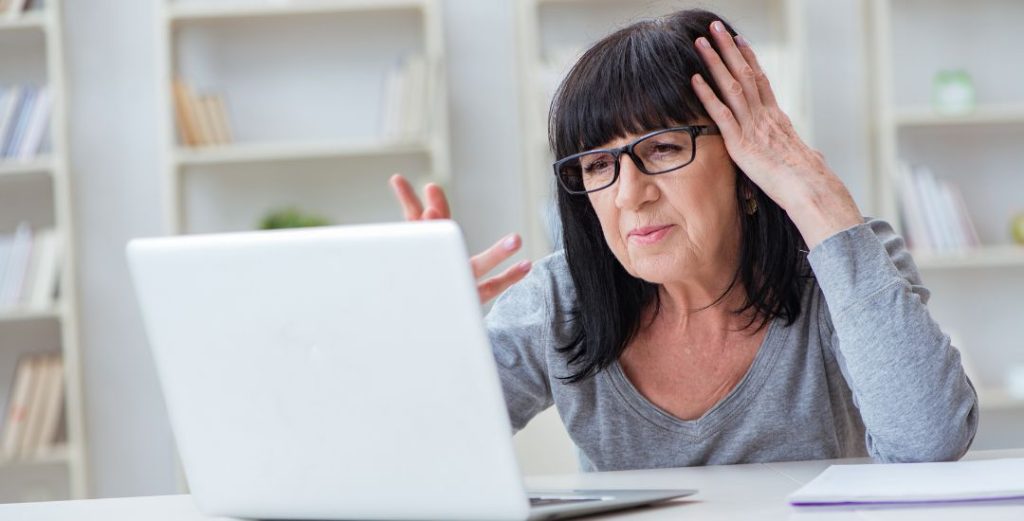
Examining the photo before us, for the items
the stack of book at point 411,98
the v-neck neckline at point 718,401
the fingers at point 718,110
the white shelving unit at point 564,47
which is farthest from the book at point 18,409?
the fingers at point 718,110

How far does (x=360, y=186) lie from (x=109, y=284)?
0.76 m

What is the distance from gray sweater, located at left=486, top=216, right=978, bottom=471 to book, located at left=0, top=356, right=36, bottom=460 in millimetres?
2003

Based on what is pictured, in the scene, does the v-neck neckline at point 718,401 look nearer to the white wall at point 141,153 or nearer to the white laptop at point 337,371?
the white laptop at point 337,371

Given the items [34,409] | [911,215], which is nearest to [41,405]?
[34,409]

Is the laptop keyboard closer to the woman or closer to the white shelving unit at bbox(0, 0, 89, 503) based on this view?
the woman

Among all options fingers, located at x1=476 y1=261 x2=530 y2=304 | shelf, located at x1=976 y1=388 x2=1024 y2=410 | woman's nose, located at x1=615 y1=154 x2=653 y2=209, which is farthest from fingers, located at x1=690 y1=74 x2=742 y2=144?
shelf, located at x1=976 y1=388 x2=1024 y2=410

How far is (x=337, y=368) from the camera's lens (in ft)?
2.78

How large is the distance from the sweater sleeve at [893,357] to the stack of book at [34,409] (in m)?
2.48

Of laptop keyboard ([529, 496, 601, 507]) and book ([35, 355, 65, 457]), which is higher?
laptop keyboard ([529, 496, 601, 507])

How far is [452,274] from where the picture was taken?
2.62 feet

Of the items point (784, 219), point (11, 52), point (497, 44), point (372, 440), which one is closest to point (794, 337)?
point (784, 219)

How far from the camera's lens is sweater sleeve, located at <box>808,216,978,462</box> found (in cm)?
119

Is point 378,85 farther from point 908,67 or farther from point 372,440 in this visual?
point 372,440

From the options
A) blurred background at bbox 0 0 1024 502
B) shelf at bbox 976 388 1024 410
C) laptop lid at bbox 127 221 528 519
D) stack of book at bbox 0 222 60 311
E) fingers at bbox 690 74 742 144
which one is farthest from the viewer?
blurred background at bbox 0 0 1024 502
